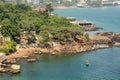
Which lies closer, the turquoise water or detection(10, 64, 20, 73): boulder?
detection(10, 64, 20, 73): boulder

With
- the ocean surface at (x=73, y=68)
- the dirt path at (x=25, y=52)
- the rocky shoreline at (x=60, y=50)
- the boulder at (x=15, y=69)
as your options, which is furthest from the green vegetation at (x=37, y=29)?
the boulder at (x=15, y=69)

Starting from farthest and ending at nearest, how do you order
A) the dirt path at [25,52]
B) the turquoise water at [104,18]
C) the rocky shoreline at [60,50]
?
the turquoise water at [104,18] → the dirt path at [25,52] → the rocky shoreline at [60,50]

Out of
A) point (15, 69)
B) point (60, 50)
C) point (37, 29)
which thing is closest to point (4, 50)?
point (15, 69)

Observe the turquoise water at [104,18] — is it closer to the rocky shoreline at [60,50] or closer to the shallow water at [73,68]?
the rocky shoreline at [60,50]

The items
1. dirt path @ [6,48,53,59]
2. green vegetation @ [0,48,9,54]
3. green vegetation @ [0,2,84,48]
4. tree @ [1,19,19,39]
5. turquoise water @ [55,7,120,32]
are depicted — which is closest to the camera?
green vegetation @ [0,48,9,54]

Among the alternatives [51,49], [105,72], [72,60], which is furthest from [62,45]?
[105,72]

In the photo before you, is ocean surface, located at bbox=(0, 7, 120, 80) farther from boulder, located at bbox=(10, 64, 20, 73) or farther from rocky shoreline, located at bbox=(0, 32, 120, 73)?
rocky shoreline, located at bbox=(0, 32, 120, 73)

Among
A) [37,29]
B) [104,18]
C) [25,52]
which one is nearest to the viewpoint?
[25,52]

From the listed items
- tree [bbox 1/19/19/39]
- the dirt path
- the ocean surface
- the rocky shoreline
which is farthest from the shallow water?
tree [bbox 1/19/19/39]

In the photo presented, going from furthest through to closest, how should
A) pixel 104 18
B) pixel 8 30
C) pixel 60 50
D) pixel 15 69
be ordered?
1. pixel 104 18
2. pixel 8 30
3. pixel 60 50
4. pixel 15 69

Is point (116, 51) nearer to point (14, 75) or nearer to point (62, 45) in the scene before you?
point (62, 45)

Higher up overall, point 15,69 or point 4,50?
point 4,50

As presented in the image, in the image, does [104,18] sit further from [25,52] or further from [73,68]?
[73,68]
